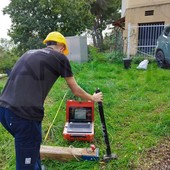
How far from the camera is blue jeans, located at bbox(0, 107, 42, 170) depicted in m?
2.10

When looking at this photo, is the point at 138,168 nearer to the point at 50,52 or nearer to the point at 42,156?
the point at 42,156

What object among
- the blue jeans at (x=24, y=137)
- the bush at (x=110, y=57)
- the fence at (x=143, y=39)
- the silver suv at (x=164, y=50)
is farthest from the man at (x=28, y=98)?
the fence at (x=143, y=39)

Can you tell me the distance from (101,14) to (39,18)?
1188 cm

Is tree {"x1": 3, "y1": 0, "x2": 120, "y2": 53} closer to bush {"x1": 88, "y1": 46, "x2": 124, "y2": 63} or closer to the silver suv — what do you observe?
bush {"x1": 88, "y1": 46, "x2": 124, "y2": 63}

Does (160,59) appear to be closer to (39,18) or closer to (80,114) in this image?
(80,114)

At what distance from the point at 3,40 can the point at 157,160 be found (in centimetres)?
1300

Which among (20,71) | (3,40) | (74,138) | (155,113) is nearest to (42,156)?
(74,138)

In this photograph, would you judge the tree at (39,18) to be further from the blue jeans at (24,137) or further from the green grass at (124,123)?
the blue jeans at (24,137)

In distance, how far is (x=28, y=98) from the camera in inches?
81.2

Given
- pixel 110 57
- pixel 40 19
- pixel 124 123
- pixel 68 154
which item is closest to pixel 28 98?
pixel 68 154

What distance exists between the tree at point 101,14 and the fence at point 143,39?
33.1 ft

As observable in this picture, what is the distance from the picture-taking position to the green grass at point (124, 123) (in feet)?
9.61

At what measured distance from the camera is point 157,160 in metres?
2.89

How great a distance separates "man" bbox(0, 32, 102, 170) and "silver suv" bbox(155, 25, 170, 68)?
22.2ft
